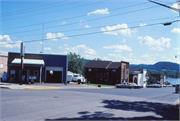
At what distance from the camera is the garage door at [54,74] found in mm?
38188

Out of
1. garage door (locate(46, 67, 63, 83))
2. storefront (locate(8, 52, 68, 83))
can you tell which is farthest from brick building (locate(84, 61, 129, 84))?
storefront (locate(8, 52, 68, 83))

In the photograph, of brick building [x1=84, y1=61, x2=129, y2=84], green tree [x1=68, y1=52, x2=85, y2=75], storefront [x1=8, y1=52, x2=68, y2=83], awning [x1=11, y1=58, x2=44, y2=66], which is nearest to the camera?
awning [x1=11, y1=58, x2=44, y2=66]

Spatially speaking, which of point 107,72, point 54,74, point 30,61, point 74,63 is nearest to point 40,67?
point 30,61

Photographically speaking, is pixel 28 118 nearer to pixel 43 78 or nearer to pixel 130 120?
pixel 130 120

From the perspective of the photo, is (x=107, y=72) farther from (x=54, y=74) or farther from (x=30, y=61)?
(x=30, y=61)

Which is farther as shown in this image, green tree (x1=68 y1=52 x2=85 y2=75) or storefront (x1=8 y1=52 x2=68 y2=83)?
green tree (x1=68 y1=52 x2=85 y2=75)

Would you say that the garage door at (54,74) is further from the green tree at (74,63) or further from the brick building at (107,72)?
the green tree at (74,63)

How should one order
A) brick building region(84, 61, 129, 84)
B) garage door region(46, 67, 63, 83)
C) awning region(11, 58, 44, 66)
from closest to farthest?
awning region(11, 58, 44, 66) < garage door region(46, 67, 63, 83) < brick building region(84, 61, 129, 84)

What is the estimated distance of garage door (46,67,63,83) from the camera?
38188mm

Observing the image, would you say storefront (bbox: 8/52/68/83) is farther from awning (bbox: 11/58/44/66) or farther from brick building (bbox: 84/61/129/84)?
brick building (bbox: 84/61/129/84)

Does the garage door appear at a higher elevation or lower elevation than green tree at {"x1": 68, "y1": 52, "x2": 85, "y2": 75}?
lower

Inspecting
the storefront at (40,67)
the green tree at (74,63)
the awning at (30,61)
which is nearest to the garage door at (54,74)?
the storefront at (40,67)

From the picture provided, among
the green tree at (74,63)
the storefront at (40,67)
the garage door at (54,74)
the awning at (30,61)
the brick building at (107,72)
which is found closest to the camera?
the awning at (30,61)

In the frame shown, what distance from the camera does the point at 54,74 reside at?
39844 millimetres
